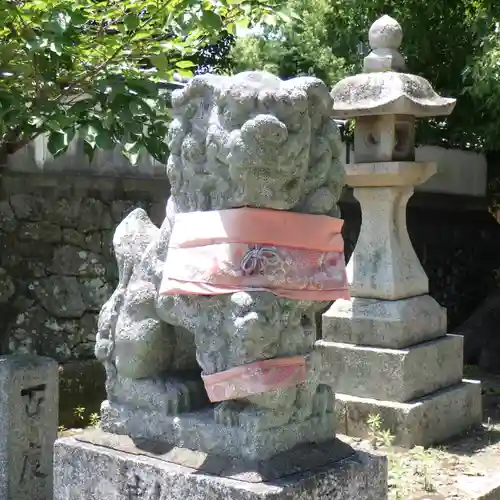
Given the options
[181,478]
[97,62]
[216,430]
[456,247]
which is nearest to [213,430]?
[216,430]

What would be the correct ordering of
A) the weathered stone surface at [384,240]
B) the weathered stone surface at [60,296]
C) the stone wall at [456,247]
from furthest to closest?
the stone wall at [456,247], the weathered stone surface at [60,296], the weathered stone surface at [384,240]

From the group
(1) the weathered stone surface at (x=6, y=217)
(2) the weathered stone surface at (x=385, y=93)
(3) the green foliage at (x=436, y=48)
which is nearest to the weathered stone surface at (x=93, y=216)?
(1) the weathered stone surface at (x=6, y=217)

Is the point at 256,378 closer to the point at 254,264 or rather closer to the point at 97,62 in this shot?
the point at 254,264

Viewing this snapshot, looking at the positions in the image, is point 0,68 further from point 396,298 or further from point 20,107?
point 396,298

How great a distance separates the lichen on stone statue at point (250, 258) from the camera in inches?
95.0

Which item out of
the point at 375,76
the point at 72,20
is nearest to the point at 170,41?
the point at 72,20

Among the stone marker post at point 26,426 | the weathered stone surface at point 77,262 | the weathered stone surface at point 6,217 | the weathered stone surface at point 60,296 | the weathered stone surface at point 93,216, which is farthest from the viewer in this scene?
the weathered stone surface at point 93,216

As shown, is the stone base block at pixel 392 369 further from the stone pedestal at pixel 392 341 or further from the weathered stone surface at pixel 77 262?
the weathered stone surface at pixel 77 262

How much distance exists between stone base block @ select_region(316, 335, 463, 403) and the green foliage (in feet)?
8.05

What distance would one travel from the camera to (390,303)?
5.22 meters

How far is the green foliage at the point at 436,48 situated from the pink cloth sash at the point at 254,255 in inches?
172

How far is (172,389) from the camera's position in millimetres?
2721

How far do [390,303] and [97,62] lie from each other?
250cm

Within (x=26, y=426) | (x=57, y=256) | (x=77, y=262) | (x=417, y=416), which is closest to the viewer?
(x=26, y=426)
